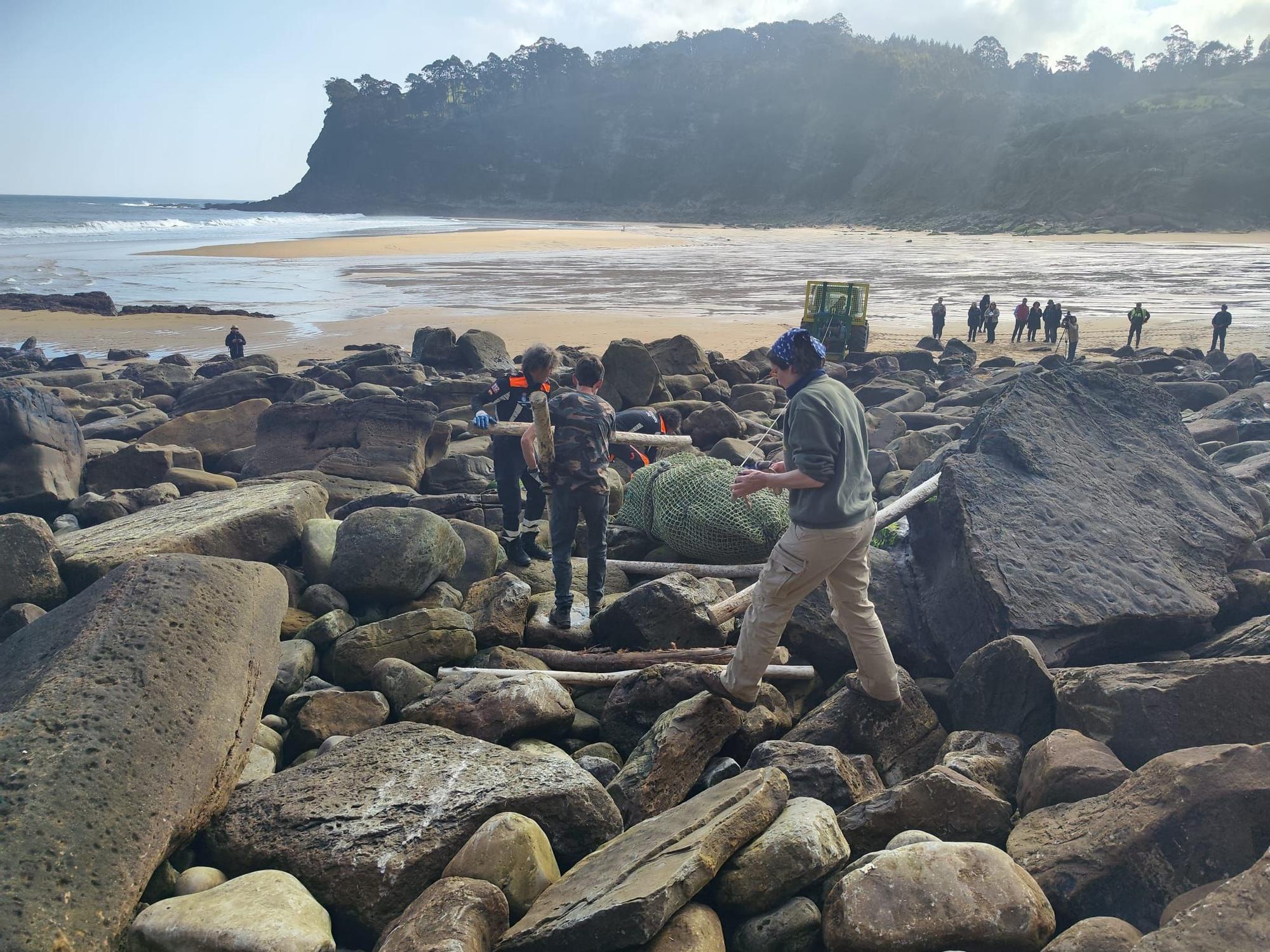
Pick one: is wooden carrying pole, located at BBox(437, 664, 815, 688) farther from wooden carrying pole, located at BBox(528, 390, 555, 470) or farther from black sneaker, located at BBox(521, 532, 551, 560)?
black sneaker, located at BBox(521, 532, 551, 560)

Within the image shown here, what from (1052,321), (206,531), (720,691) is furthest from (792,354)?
(1052,321)

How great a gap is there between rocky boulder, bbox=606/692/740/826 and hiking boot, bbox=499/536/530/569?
249 cm

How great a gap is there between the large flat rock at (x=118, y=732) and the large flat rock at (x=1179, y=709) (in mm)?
3524

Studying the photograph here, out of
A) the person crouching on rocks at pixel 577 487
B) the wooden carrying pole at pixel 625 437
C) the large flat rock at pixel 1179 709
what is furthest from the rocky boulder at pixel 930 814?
the wooden carrying pole at pixel 625 437

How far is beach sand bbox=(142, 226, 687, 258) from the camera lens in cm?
4997

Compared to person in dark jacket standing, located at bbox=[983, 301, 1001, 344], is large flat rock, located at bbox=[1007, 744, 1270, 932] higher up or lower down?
lower down

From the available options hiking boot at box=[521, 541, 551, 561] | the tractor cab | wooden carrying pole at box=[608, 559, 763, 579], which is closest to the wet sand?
the tractor cab

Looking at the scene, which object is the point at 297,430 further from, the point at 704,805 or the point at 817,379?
the point at 704,805

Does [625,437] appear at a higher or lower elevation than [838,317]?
lower

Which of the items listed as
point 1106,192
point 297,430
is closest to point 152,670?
point 297,430

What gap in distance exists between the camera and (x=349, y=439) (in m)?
9.20

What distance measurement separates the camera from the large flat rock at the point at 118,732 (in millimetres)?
2867

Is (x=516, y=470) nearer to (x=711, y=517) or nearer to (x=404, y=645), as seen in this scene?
(x=711, y=517)

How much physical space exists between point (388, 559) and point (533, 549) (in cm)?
141
